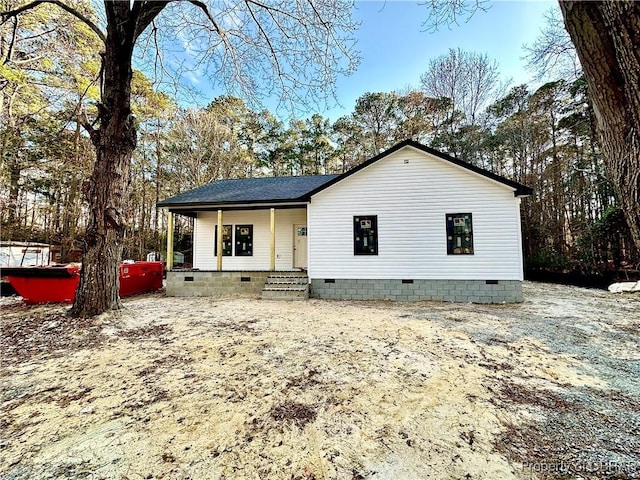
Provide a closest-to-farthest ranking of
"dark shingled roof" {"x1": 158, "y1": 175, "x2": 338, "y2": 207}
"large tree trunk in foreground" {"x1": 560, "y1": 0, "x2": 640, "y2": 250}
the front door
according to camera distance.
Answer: "large tree trunk in foreground" {"x1": 560, "y1": 0, "x2": 640, "y2": 250}
"dark shingled roof" {"x1": 158, "y1": 175, "x2": 338, "y2": 207}
the front door

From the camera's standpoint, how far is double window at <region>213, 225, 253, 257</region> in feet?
37.0

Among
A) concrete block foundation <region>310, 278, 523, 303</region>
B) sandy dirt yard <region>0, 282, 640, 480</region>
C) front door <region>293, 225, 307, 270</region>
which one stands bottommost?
sandy dirt yard <region>0, 282, 640, 480</region>

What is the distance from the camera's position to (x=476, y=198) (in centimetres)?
800

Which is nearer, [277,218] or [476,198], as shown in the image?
[476,198]

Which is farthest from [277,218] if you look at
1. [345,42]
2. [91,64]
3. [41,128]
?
[41,128]

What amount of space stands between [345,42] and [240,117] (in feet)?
57.3

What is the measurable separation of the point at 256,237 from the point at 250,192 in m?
1.83

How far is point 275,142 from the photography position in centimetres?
2245

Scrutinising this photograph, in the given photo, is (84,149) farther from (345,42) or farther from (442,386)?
(442,386)

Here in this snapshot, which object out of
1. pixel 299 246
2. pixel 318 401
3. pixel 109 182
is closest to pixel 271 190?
pixel 299 246

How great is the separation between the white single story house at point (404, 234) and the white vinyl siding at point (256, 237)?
1419 millimetres

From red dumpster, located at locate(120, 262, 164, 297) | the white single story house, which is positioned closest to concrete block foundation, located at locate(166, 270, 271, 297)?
the white single story house

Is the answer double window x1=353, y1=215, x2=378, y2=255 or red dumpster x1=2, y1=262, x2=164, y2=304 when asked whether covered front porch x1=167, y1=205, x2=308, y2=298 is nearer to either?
double window x1=353, y1=215, x2=378, y2=255

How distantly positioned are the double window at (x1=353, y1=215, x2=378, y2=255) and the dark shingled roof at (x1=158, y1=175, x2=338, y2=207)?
6.47 feet
